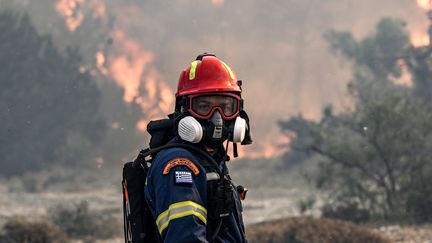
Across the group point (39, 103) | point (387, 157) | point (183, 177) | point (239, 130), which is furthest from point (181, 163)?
point (39, 103)

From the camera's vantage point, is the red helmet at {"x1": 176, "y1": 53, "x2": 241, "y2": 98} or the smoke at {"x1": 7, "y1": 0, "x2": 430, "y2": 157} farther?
the smoke at {"x1": 7, "y1": 0, "x2": 430, "y2": 157}

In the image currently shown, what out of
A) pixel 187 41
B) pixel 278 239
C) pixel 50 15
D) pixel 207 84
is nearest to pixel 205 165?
pixel 207 84

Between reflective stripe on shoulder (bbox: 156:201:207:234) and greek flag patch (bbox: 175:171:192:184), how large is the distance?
7 cm

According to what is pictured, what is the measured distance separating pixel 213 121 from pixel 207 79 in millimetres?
196

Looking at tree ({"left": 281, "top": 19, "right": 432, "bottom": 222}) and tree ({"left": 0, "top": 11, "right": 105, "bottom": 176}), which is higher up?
tree ({"left": 0, "top": 11, "right": 105, "bottom": 176})

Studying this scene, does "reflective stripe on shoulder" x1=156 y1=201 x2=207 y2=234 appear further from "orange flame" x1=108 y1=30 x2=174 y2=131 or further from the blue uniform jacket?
"orange flame" x1=108 y1=30 x2=174 y2=131

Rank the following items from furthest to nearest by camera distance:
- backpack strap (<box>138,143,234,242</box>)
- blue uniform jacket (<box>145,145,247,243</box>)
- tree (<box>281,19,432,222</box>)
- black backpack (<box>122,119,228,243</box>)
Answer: tree (<box>281,19,432,222</box>), black backpack (<box>122,119,228,243</box>), backpack strap (<box>138,143,234,242</box>), blue uniform jacket (<box>145,145,247,243</box>)

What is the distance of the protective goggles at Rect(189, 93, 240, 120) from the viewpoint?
271 cm

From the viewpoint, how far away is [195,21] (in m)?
60.7

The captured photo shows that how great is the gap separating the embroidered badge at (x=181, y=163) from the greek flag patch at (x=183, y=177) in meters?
0.03

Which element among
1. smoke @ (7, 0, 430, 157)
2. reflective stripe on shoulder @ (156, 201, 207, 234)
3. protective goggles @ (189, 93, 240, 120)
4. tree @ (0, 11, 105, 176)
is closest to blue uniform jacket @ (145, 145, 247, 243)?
reflective stripe on shoulder @ (156, 201, 207, 234)

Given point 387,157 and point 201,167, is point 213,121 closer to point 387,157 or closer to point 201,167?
point 201,167

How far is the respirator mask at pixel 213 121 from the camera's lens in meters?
2.63

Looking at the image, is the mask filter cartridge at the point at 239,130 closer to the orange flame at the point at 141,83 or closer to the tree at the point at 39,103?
the tree at the point at 39,103
